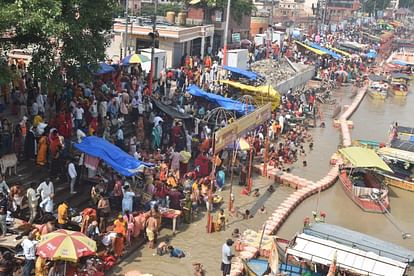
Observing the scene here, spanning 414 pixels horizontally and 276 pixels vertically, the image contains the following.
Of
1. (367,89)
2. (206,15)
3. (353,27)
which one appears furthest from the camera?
(353,27)

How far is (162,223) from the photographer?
54.3 ft

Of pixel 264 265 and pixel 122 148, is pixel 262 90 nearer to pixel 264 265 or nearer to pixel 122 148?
pixel 122 148

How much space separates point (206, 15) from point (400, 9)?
132458 mm

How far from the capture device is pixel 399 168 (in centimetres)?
2477

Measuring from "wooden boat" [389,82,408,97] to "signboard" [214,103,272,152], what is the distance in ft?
117

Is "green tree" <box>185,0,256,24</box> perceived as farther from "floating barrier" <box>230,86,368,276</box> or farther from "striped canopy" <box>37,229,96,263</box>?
"striped canopy" <box>37,229,96,263</box>

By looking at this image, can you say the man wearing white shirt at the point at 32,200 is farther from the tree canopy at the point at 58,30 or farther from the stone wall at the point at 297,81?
the stone wall at the point at 297,81

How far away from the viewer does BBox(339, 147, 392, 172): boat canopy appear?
21.6m

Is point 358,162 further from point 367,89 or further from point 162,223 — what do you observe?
point 367,89

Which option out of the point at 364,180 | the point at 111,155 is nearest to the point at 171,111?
the point at 111,155

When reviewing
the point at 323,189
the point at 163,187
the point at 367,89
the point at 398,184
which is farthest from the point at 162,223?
the point at 367,89

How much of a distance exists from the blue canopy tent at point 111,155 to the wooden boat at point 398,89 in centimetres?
4173

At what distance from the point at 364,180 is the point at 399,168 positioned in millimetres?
3155

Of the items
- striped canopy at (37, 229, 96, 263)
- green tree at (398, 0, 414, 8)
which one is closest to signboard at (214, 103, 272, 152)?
striped canopy at (37, 229, 96, 263)
